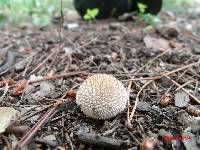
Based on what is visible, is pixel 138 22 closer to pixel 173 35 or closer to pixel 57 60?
pixel 173 35

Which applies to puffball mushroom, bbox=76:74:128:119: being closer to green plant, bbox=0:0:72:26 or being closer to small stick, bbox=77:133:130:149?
small stick, bbox=77:133:130:149

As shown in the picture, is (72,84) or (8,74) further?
(8,74)

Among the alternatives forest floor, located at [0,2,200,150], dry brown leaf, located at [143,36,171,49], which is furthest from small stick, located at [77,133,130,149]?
dry brown leaf, located at [143,36,171,49]

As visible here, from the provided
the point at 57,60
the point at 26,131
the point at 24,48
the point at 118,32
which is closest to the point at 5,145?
the point at 26,131

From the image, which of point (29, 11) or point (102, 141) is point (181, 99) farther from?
point (29, 11)

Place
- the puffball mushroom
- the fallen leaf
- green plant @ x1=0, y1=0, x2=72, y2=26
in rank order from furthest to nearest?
green plant @ x1=0, y1=0, x2=72, y2=26 < the fallen leaf < the puffball mushroom

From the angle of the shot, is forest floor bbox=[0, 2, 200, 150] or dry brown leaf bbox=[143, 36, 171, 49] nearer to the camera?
forest floor bbox=[0, 2, 200, 150]

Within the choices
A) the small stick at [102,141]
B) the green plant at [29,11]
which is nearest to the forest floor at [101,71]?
the small stick at [102,141]
